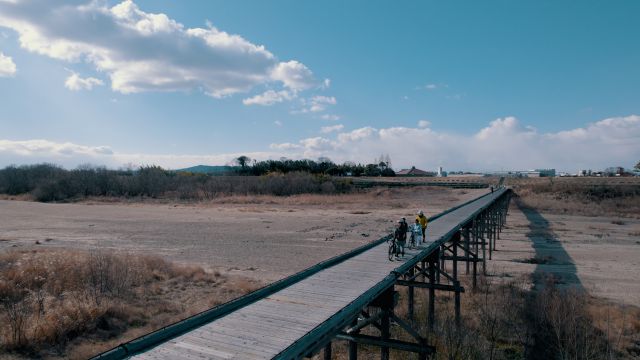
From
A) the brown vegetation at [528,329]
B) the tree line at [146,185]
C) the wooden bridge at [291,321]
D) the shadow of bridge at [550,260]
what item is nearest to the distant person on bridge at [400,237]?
the wooden bridge at [291,321]

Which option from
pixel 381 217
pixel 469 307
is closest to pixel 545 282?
pixel 469 307

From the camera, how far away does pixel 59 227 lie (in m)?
40.8

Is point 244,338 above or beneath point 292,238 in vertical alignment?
above

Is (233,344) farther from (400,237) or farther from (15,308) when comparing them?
(15,308)

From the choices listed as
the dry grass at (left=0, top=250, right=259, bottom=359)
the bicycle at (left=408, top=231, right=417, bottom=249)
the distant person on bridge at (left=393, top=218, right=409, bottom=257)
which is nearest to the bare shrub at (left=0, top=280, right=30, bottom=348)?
the dry grass at (left=0, top=250, right=259, bottom=359)

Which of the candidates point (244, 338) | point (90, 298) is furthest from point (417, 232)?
point (90, 298)

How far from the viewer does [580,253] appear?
29672 mm

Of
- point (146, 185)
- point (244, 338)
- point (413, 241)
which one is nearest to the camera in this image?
point (244, 338)

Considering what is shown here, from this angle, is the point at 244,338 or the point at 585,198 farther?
the point at 585,198

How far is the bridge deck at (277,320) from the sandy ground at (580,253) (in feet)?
47.8

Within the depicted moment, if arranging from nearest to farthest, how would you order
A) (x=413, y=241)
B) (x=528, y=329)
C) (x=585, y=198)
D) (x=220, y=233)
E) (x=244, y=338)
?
1. (x=244, y=338)
2. (x=413, y=241)
3. (x=528, y=329)
4. (x=220, y=233)
5. (x=585, y=198)

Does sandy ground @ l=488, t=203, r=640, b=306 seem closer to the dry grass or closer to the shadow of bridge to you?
the shadow of bridge

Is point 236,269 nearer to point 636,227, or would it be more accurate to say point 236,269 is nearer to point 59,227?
point 59,227

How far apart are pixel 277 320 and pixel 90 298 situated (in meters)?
10.8
